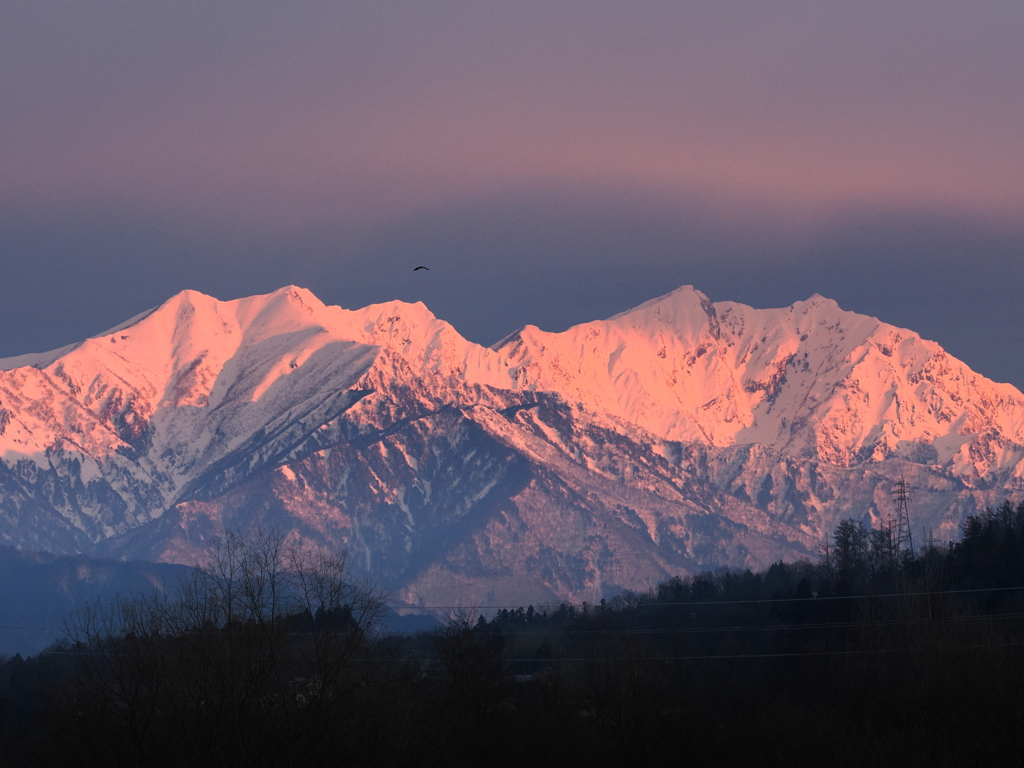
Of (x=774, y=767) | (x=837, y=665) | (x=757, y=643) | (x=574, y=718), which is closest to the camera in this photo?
(x=774, y=767)

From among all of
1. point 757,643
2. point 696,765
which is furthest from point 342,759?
point 757,643

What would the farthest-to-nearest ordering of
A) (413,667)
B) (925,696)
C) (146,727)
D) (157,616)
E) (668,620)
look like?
(668,620), (413,667), (925,696), (157,616), (146,727)

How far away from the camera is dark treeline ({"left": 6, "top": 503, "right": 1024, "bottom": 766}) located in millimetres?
61375

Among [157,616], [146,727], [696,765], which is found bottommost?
[696,765]

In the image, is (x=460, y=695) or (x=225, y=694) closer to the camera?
(x=225, y=694)

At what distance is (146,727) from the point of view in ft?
197

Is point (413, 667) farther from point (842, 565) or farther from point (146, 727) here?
point (842, 565)

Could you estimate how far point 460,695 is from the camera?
87812 mm

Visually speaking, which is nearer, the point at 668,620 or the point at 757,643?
the point at 757,643

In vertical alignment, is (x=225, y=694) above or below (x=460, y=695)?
above

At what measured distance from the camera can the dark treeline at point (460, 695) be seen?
6138 cm

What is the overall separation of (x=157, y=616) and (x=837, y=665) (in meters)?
60.9

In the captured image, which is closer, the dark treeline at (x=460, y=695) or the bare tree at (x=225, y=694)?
the bare tree at (x=225, y=694)

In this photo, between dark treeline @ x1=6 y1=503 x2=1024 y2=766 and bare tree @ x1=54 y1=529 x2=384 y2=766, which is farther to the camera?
dark treeline @ x1=6 y1=503 x2=1024 y2=766
